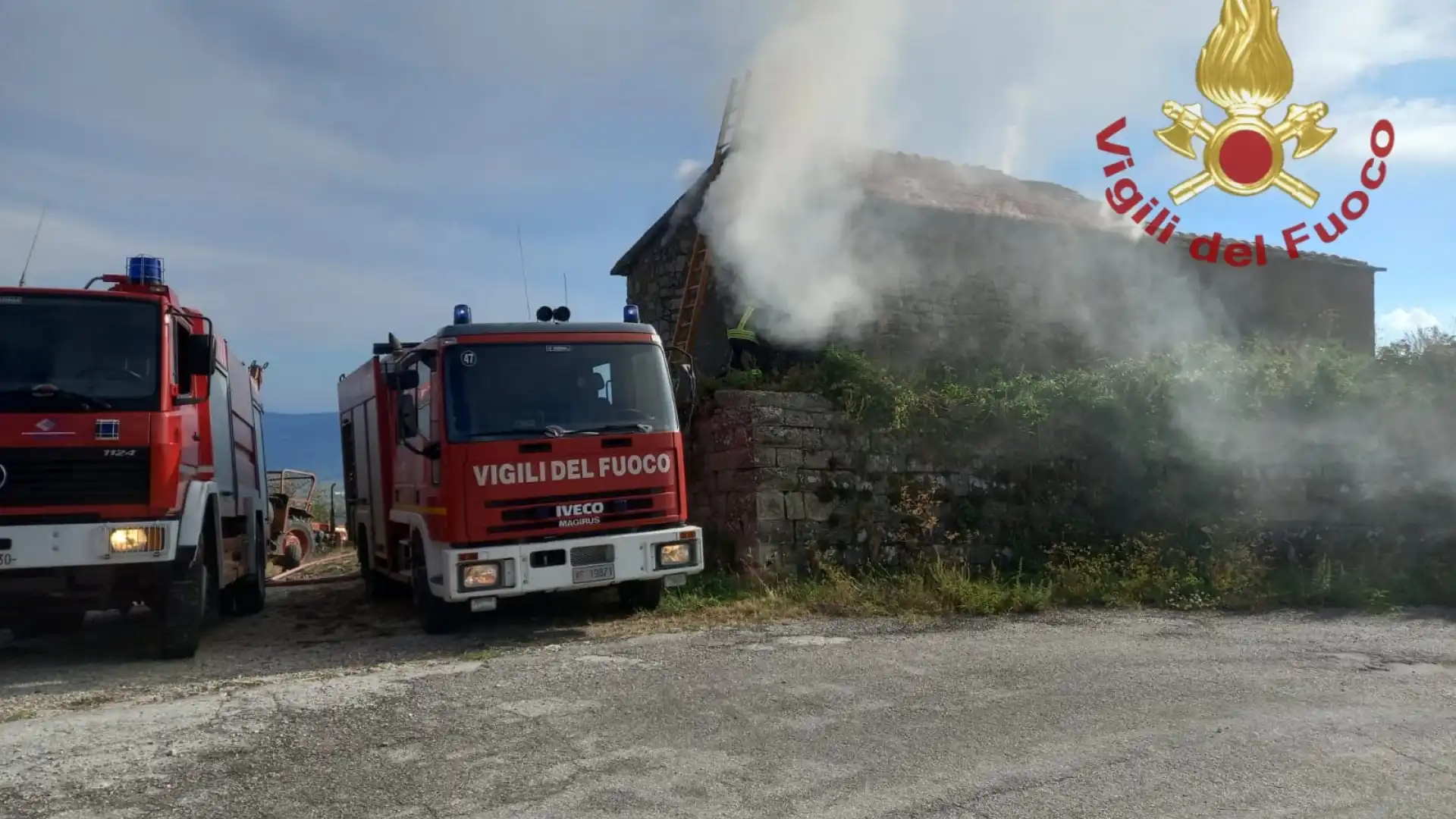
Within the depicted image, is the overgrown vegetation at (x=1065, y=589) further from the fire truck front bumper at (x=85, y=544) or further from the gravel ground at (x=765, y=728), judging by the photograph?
the fire truck front bumper at (x=85, y=544)

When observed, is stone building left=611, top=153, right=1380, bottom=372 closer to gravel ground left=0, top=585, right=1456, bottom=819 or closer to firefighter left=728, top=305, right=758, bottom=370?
firefighter left=728, top=305, right=758, bottom=370

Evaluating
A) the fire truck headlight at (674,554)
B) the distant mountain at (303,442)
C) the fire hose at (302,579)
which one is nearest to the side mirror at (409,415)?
the fire truck headlight at (674,554)

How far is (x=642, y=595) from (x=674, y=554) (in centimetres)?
107

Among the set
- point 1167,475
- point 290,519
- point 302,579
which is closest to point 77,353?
point 302,579

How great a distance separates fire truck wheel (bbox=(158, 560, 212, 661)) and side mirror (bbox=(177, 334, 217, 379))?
1.45 meters

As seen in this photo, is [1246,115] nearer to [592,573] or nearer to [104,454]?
[592,573]

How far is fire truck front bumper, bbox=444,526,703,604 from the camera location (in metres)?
7.82

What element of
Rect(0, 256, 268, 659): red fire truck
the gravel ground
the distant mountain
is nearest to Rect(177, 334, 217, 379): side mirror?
Rect(0, 256, 268, 659): red fire truck

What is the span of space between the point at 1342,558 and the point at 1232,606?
2.07 meters

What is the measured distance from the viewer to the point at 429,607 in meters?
8.73

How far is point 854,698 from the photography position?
597 centimetres

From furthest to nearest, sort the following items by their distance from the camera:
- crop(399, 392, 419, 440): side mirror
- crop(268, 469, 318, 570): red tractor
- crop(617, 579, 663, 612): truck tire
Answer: crop(268, 469, 318, 570): red tractor, crop(617, 579, 663, 612): truck tire, crop(399, 392, 419, 440): side mirror

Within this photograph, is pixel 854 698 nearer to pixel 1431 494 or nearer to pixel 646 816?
pixel 646 816

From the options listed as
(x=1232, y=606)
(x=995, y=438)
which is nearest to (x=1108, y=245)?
(x=995, y=438)
